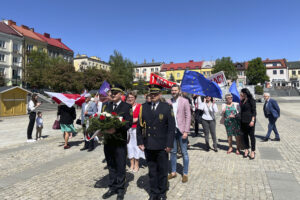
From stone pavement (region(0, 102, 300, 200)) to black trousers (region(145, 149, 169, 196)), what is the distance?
0.35 meters

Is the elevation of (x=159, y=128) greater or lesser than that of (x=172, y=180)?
greater

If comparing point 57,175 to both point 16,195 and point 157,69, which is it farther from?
point 157,69

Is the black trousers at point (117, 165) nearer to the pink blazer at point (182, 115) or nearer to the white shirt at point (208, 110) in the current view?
the pink blazer at point (182, 115)

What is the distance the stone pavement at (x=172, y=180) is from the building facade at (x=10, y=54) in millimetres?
45716

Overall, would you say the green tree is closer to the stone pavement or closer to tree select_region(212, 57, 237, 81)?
tree select_region(212, 57, 237, 81)

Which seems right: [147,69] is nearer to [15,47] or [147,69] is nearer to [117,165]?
[15,47]

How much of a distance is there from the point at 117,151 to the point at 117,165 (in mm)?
259

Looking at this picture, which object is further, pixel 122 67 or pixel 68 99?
pixel 122 67

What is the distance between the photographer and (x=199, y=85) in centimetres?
719

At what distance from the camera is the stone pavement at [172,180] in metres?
3.96

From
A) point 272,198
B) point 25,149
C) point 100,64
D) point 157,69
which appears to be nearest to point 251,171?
point 272,198

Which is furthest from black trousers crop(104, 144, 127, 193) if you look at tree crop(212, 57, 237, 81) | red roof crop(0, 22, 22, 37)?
tree crop(212, 57, 237, 81)

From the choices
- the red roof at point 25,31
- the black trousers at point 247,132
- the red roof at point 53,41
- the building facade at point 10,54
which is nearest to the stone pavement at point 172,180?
the black trousers at point 247,132

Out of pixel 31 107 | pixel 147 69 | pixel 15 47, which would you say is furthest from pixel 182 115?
pixel 147 69
